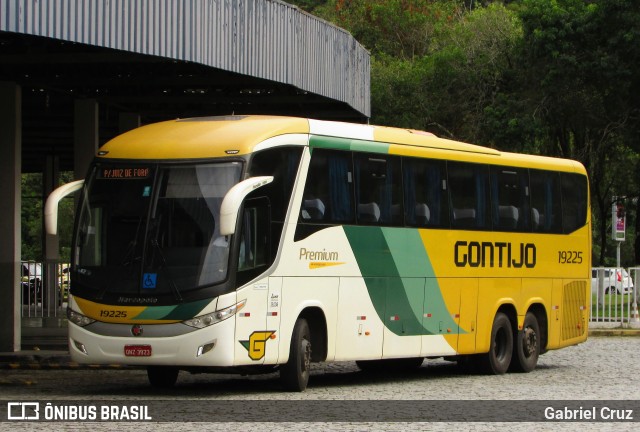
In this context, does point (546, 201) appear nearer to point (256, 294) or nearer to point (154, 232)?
point (256, 294)

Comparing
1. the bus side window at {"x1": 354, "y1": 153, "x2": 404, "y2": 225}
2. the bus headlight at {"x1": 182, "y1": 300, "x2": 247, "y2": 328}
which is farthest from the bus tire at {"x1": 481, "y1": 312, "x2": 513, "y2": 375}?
the bus headlight at {"x1": 182, "y1": 300, "x2": 247, "y2": 328}

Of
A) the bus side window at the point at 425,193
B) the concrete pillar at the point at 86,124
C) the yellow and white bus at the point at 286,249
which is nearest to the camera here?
the yellow and white bus at the point at 286,249

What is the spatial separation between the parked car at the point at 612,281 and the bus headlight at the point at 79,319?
765 inches

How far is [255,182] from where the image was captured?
1666 cm

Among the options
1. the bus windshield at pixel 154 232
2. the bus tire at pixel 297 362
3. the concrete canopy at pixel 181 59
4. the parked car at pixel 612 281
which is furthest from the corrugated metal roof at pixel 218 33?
the parked car at pixel 612 281

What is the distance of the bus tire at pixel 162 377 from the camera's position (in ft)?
61.3

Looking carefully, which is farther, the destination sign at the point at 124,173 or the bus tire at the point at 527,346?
the bus tire at the point at 527,346

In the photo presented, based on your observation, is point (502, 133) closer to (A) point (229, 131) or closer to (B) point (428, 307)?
(B) point (428, 307)

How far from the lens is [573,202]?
24.7m

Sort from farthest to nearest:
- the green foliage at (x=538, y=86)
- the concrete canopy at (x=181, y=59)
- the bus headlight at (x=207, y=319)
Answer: the green foliage at (x=538, y=86) < the concrete canopy at (x=181, y=59) < the bus headlight at (x=207, y=319)

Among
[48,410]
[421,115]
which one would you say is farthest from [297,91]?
[421,115]

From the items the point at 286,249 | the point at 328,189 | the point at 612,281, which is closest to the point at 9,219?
the point at 328,189

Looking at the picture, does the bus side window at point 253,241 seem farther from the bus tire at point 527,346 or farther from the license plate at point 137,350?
the bus tire at point 527,346

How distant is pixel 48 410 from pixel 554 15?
30.7 metres
